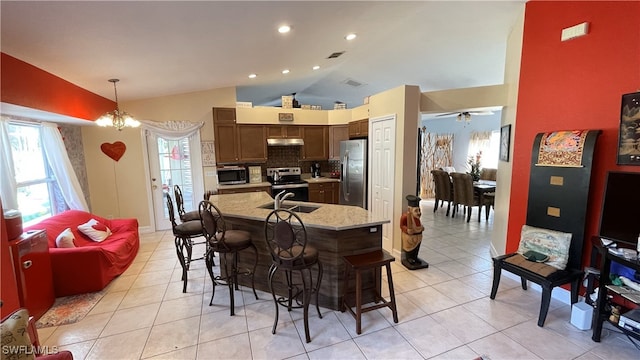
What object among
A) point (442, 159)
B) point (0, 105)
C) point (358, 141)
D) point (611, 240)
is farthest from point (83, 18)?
point (442, 159)

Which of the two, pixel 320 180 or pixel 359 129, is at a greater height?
pixel 359 129

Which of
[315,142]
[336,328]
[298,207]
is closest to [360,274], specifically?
[336,328]

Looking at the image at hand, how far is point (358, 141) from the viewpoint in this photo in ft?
16.3

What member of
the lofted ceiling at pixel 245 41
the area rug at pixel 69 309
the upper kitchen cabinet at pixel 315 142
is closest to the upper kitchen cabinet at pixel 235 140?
the lofted ceiling at pixel 245 41

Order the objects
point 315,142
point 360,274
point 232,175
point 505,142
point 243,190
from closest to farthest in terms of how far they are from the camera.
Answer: point 360,274 < point 505,142 < point 243,190 < point 232,175 < point 315,142

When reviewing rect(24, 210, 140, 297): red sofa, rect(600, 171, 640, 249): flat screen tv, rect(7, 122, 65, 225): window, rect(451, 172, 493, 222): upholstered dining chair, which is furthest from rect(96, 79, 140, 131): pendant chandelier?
rect(451, 172, 493, 222): upholstered dining chair

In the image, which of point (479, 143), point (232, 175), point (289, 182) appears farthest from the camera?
point (479, 143)

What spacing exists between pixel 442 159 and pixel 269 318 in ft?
25.5

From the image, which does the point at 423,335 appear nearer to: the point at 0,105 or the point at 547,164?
the point at 547,164

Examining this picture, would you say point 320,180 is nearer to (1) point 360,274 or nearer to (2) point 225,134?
(2) point 225,134

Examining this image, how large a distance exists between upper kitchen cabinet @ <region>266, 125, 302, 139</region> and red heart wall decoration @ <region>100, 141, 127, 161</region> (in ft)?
8.70

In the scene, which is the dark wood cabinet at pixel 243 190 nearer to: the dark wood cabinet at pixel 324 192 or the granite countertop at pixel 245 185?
the granite countertop at pixel 245 185

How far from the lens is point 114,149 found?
16.1 feet

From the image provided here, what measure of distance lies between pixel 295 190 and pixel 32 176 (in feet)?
13.1
